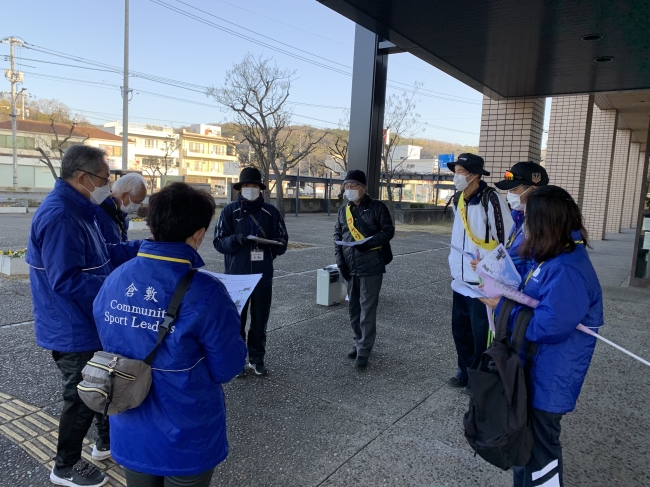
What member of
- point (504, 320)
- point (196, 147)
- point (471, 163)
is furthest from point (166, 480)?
point (196, 147)

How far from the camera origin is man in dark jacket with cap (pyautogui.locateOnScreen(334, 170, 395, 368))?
14.0ft

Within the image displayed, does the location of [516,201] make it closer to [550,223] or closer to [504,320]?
[550,223]

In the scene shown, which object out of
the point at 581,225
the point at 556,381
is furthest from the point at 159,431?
the point at 581,225

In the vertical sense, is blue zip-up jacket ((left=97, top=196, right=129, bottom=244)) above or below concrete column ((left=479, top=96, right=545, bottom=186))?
below

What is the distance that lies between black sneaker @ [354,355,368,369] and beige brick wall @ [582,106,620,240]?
13.3 meters

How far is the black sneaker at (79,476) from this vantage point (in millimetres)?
2525

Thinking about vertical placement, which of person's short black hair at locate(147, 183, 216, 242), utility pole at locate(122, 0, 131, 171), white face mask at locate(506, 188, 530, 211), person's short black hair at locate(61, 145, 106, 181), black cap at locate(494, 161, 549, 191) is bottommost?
person's short black hair at locate(147, 183, 216, 242)

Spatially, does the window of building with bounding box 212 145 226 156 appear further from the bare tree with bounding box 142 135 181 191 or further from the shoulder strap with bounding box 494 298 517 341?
the shoulder strap with bounding box 494 298 517 341

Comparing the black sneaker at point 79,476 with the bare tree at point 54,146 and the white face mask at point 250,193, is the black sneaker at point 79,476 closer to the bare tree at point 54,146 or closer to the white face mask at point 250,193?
the bare tree at point 54,146

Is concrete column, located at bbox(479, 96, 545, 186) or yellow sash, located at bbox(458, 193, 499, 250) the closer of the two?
yellow sash, located at bbox(458, 193, 499, 250)

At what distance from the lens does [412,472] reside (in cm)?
272

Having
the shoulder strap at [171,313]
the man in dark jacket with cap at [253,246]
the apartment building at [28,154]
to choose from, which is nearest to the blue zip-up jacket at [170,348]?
the shoulder strap at [171,313]

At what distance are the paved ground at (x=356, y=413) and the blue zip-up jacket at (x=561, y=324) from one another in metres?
0.95

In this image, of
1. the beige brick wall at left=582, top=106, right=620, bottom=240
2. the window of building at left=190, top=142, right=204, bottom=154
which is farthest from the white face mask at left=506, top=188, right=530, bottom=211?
the window of building at left=190, top=142, right=204, bottom=154
